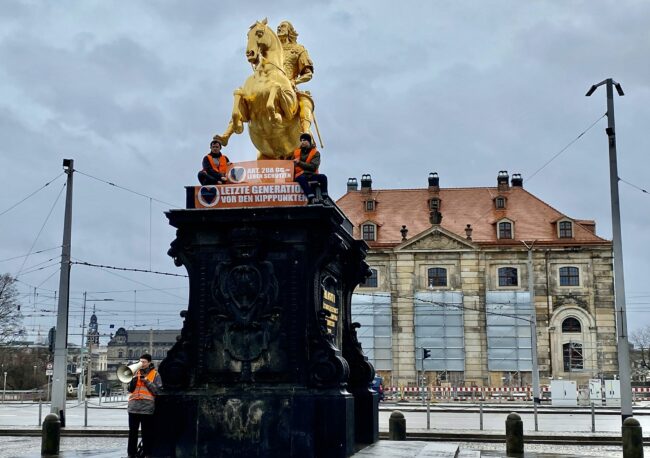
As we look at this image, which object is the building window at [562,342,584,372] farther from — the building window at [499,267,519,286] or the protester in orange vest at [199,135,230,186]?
the protester in orange vest at [199,135,230,186]

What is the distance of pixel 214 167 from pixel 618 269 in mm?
12407

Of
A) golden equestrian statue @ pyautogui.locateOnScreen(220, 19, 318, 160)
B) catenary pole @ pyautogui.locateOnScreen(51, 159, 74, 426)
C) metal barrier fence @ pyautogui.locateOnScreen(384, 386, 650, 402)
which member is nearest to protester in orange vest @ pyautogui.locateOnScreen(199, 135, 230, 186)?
golden equestrian statue @ pyautogui.locateOnScreen(220, 19, 318, 160)

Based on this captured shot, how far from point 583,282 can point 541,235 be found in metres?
4.43

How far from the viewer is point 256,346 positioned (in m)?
10.7

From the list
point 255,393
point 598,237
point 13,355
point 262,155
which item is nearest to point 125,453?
point 255,393

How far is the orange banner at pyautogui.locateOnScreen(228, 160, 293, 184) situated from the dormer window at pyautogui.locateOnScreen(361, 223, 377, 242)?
50.9 m

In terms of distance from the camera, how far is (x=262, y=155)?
12.9 metres

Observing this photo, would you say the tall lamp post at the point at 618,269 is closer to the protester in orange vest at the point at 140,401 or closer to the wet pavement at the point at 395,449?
the wet pavement at the point at 395,449

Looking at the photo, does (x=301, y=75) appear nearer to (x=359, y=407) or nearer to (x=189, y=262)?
(x=189, y=262)

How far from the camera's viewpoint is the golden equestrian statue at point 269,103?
12430 mm

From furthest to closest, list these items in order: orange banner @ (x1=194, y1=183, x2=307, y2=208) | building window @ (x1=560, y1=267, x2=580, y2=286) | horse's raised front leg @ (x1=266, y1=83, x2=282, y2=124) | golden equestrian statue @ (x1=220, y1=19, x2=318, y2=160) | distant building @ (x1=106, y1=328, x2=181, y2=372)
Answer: distant building @ (x1=106, y1=328, x2=181, y2=372) → building window @ (x1=560, y1=267, x2=580, y2=286) → golden equestrian statue @ (x1=220, y1=19, x2=318, y2=160) → horse's raised front leg @ (x1=266, y1=83, x2=282, y2=124) → orange banner @ (x1=194, y1=183, x2=307, y2=208)

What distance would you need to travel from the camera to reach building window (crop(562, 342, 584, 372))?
5850 centimetres

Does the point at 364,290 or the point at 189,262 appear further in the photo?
the point at 364,290

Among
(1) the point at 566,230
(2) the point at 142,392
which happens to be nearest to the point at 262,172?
(2) the point at 142,392
